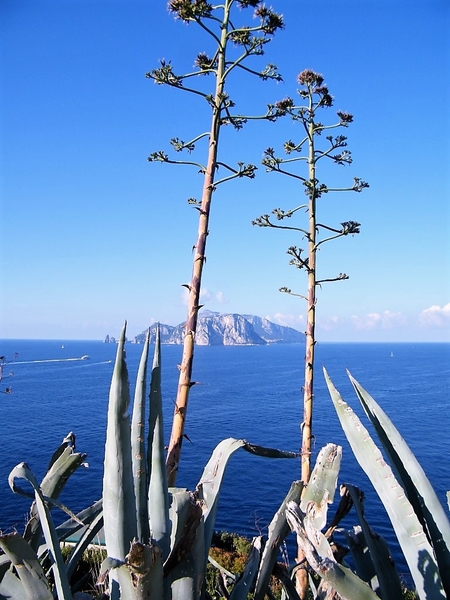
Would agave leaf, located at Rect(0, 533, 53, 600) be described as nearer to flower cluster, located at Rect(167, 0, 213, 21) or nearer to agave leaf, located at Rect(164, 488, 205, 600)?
agave leaf, located at Rect(164, 488, 205, 600)

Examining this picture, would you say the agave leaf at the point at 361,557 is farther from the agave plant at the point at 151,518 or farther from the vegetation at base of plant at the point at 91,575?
the vegetation at base of plant at the point at 91,575

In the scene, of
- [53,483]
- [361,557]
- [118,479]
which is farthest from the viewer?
[53,483]

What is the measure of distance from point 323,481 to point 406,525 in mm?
356

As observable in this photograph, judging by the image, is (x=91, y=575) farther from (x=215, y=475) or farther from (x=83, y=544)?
(x=215, y=475)

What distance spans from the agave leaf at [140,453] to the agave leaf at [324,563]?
22.9 inches

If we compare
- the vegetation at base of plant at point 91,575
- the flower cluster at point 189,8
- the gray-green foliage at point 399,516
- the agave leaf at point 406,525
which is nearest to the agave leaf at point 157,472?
the vegetation at base of plant at point 91,575

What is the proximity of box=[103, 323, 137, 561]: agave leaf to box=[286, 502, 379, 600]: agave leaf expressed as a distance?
60cm

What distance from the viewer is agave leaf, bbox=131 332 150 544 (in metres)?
2.03

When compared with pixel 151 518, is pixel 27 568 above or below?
below

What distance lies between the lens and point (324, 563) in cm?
173

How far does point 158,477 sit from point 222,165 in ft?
13.3

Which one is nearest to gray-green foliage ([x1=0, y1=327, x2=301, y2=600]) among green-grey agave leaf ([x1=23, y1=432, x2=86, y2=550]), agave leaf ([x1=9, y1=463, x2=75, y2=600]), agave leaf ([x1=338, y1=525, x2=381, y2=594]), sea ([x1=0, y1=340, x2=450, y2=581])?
agave leaf ([x1=9, y1=463, x2=75, y2=600])

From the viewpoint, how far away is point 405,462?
6.86ft

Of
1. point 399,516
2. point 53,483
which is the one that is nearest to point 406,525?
point 399,516
